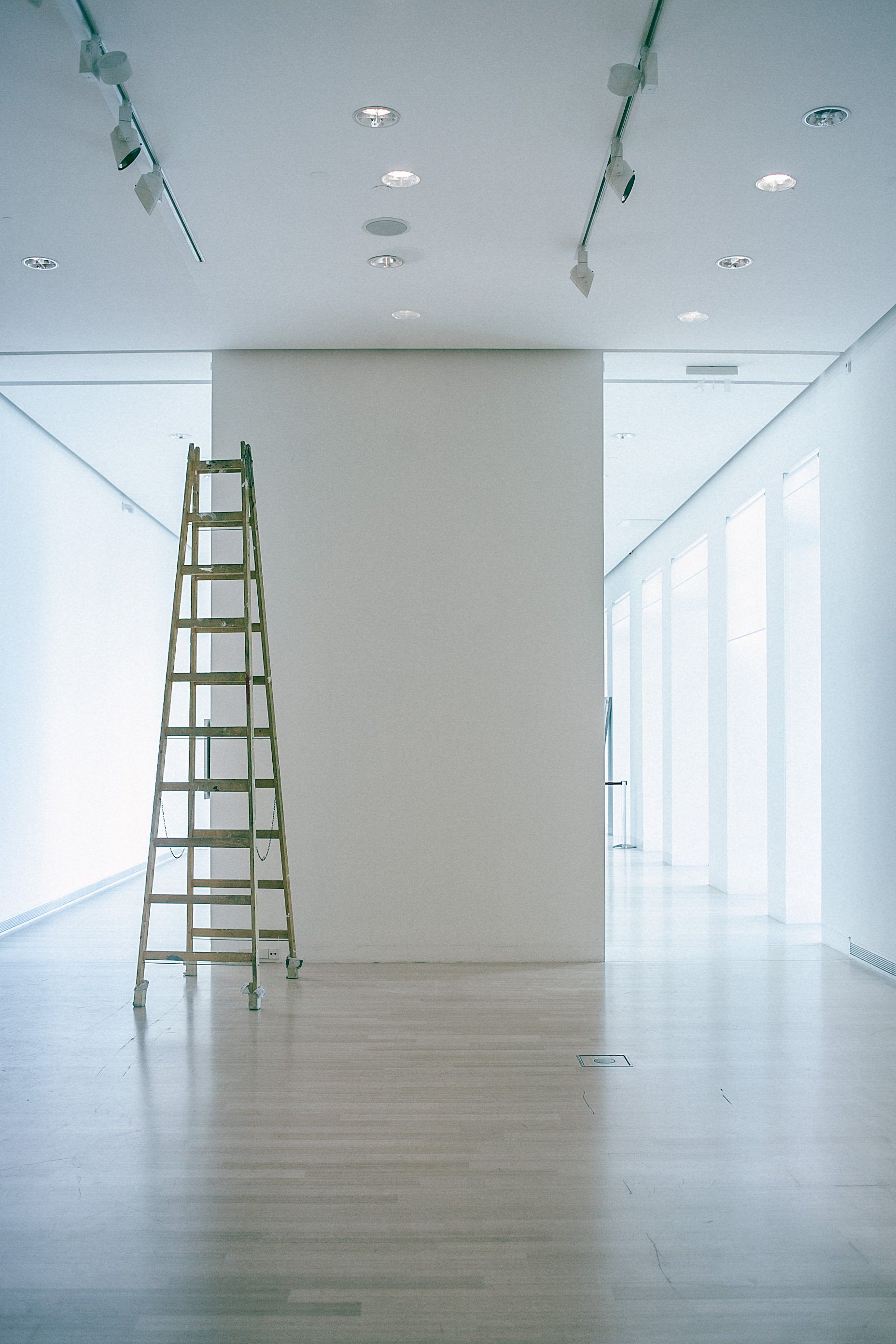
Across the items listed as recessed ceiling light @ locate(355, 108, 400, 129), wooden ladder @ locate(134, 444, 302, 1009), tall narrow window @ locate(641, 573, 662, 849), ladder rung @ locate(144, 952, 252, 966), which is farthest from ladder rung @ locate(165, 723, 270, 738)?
tall narrow window @ locate(641, 573, 662, 849)

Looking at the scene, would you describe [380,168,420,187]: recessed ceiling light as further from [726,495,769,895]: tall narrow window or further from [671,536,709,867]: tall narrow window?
[671,536,709,867]: tall narrow window

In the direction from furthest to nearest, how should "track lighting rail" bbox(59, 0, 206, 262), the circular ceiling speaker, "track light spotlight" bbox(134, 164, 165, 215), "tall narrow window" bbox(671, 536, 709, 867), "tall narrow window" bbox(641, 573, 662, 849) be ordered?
"tall narrow window" bbox(641, 573, 662, 849), "tall narrow window" bbox(671, 536, 709, 867), the circular ceiling speaker, "track light spotlight" bbox(134, 164, 165, 215), "track lighting rail" bbox(59, 0, 206, 262)

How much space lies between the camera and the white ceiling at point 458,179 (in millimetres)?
3270

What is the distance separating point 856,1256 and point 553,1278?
0.74 m

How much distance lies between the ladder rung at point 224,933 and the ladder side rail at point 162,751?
27 centimetres

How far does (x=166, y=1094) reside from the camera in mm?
3713

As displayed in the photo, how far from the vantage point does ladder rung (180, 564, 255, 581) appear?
530 cm

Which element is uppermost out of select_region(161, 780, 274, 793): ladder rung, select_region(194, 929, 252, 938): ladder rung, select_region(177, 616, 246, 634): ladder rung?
select_region(177, 616, 246, 634): ladder rung

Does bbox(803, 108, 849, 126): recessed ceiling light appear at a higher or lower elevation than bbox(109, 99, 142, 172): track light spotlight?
higher

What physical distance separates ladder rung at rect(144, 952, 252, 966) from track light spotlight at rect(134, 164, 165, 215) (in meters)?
3.06

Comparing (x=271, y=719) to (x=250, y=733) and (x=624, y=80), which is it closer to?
(x=250, y=733)

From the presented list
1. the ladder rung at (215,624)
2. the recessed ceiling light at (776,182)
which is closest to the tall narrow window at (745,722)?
the recessed ceiling light at (776,182)

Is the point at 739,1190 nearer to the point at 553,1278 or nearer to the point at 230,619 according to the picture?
the point at 553,1278

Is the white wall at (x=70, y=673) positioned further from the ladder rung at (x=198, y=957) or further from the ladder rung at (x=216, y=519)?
the ladder rung at (x=198, y=957)
